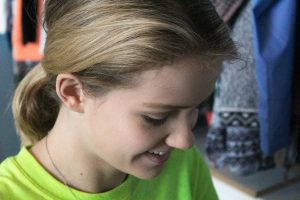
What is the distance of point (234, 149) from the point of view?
4.38 feet

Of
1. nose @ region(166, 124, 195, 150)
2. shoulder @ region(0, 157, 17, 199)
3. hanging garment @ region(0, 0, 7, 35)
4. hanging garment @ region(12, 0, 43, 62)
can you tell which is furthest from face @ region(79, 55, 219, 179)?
hanging garment @ region(0, 0, 7, 35)

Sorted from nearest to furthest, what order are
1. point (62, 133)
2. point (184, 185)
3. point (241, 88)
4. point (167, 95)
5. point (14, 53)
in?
1. point (167, 95)
2. point (62, 133)
3. point (184, 185)
4. point (241, 88)
5. point (14, 53)

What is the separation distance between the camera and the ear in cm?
63

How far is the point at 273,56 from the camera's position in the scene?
1.14 metres

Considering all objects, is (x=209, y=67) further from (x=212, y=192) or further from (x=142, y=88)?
(x=212, y=192)

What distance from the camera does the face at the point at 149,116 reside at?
593 millimetres

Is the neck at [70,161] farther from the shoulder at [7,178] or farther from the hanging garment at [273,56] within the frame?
the hanging garment at [273,56]

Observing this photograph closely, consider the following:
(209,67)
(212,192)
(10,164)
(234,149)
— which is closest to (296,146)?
(234,149)

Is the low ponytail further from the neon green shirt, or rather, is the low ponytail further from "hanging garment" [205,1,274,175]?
"hanging garment" [205,1,274,175]

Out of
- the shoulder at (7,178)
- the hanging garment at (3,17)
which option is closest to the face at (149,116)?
the shoulder at (7,178)

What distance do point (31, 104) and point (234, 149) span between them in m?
0.74

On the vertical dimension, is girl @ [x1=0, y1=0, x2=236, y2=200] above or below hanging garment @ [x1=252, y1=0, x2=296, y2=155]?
above

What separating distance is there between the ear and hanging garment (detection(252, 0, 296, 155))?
0.64 metres

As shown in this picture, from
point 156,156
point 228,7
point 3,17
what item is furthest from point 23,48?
point 156,156
